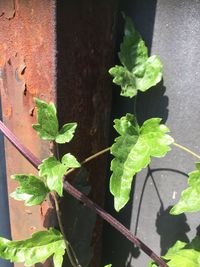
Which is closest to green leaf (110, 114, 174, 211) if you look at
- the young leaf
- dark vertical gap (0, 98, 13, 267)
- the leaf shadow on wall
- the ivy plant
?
the ivy plant

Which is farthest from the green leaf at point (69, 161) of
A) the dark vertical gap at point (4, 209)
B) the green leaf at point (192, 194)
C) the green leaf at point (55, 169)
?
the dark vertical gap at point (4, 209)

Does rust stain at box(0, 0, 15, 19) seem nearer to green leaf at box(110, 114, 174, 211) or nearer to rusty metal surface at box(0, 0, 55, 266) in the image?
rusty metal surface at box(0, 0, 55, 266)

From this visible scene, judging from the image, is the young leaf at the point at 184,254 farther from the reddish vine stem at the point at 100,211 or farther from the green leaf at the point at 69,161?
the green leaf at the point at 69,161

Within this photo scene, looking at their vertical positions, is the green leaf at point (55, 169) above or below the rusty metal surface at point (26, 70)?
below

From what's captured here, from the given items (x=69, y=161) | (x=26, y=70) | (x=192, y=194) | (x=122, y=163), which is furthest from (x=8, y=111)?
(x=192, y=194)

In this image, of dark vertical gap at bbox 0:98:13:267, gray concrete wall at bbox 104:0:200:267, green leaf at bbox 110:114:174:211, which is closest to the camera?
green leaf at bbox 110:114:174:211

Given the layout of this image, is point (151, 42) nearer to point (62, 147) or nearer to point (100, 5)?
point (100, 5)

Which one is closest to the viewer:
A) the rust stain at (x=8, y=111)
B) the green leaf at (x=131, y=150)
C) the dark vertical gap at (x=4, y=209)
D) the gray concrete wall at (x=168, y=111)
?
the green leaf at (x=131, y=150)

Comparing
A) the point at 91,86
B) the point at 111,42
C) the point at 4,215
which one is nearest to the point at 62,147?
the point at 91,86
